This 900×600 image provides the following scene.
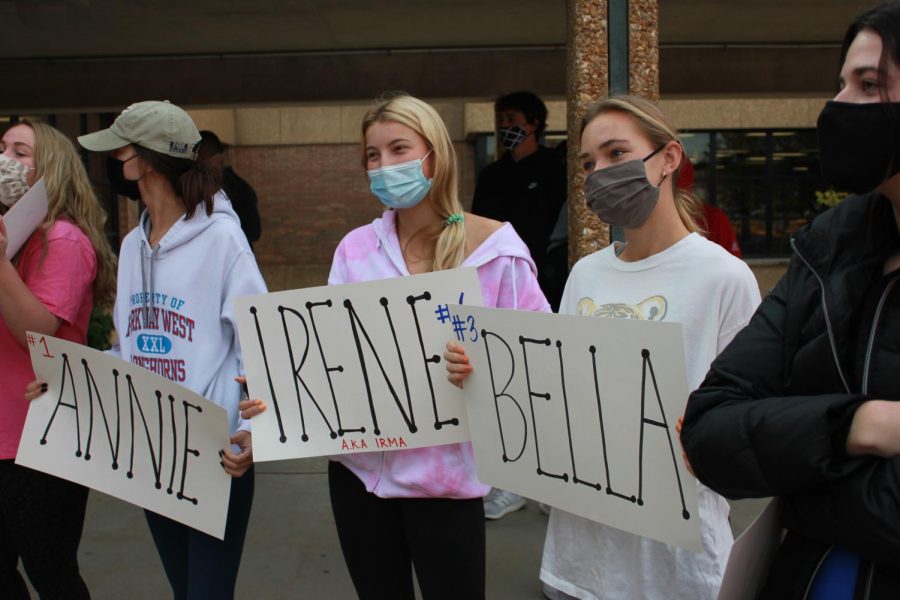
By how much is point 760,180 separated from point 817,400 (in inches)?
719

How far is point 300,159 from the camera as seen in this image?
Answer: 60.5ft

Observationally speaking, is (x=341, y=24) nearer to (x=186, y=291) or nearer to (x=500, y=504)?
(x=500, y=504)

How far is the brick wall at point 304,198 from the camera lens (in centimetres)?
1836

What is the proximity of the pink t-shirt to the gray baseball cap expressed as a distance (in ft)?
1.32

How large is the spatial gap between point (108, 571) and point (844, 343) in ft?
13.1

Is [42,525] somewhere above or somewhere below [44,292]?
below

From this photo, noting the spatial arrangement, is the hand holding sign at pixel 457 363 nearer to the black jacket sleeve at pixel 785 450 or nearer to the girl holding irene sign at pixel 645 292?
the girl holding irene sign at pixel 645 292

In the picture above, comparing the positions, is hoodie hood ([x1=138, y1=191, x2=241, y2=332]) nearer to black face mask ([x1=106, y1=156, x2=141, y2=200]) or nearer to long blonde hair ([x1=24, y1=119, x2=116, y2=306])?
black face mask ([x1=106, y1=156, x2=141, y2=200])

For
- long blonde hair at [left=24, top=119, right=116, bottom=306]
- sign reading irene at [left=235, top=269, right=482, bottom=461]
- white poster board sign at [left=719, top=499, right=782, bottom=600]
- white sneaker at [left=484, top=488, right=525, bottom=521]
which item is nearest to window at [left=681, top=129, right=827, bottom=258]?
white sneaker at [left=484, top=488, right=525, bottom=521]

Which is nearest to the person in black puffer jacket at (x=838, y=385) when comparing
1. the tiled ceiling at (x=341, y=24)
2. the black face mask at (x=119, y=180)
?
the black face mask at (x=119, y=180)

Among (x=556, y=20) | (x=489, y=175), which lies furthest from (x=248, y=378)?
(x=556, y=20)

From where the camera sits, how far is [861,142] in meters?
1.34

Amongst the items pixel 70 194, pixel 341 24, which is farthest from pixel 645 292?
pixel 341 24

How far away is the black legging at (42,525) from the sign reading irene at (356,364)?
0.85 m
